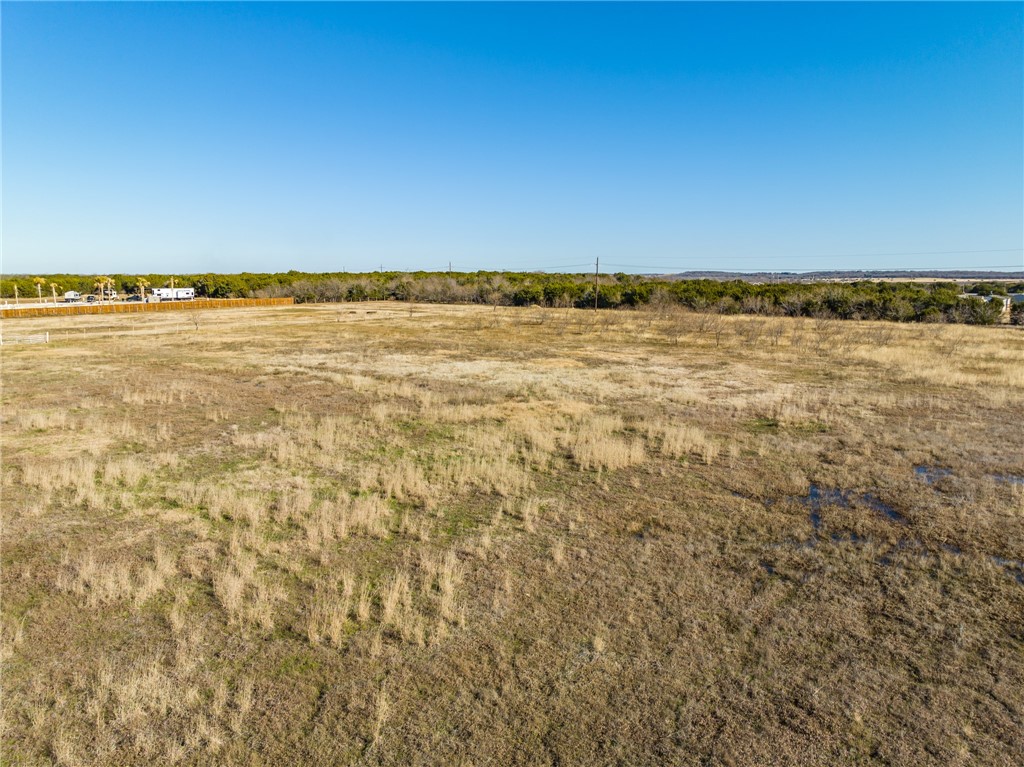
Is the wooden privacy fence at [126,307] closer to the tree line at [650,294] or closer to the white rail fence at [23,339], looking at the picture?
the tree line at [650,294]

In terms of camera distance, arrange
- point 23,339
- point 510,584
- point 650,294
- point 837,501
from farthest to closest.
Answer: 1. point 650,294
2. point 23,339
3. point 837,501
4. point 510,584

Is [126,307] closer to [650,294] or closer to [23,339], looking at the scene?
[23,339]

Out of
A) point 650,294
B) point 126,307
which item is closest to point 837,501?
point 650,294

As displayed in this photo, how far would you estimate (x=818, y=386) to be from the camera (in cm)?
1825

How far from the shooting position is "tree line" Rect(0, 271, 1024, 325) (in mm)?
41219

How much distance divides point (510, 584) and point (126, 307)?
198ft

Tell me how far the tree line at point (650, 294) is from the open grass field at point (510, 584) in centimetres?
3114

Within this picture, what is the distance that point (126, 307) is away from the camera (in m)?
53.1

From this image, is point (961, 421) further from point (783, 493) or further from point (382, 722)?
point (382, 722)

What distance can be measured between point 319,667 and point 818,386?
18.0m

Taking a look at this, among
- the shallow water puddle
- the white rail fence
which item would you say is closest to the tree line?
the white rail fence

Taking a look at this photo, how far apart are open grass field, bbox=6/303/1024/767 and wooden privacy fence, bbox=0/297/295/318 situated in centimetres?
4043

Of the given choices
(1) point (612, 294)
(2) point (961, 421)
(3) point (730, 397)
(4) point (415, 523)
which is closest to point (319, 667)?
(4) point (415, 523)

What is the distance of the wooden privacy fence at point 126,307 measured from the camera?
45625 mm
